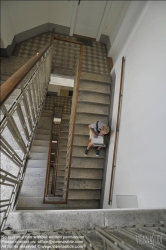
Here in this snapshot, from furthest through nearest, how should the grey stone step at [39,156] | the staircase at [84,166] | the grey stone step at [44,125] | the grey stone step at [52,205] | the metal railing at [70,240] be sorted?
the grey stone step at [44,125], the grey stone step at [39,156], the staircase at [84,166], the grey stone step at [52,205], the metal railing at [70,240]

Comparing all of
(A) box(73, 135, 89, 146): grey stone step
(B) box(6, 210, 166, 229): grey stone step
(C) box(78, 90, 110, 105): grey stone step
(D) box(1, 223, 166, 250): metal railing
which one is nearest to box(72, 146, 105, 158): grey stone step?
(A) box(73, 135, 89, 146): grey stone step

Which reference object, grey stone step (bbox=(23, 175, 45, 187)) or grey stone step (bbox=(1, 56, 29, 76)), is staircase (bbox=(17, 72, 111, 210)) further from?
grey stone step (bbox=(1, 56, 29, 76))

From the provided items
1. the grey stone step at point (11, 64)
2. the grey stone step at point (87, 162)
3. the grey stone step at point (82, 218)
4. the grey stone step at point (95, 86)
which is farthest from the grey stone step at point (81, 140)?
the grey stone step at point (11, 64)

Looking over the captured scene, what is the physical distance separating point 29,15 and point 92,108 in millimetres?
3330

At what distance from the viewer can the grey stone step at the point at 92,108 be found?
4.36m

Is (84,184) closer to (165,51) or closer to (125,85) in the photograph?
(125,85)

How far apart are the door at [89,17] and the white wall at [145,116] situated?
2249 millimetres

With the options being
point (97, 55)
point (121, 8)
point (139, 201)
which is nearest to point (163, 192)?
point (139, 201)

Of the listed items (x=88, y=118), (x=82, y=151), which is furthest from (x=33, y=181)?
(x=88, y=118)

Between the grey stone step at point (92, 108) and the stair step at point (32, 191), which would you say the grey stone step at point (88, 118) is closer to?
the grey stone step at point (92, 108)

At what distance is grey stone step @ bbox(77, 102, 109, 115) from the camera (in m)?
4.36

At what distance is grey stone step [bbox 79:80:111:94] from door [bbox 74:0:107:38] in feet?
7.89

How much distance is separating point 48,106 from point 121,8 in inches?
208

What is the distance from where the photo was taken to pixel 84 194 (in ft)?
13.3
